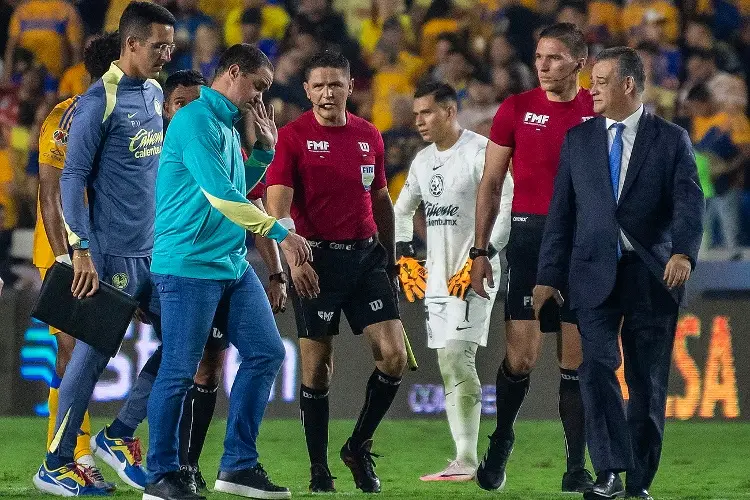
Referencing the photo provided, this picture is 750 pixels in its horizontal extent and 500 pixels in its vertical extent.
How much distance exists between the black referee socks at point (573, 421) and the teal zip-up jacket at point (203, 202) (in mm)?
2052

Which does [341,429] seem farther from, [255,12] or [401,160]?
[255,12]

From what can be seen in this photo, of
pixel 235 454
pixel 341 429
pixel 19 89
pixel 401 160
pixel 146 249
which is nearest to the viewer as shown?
pixel 235 454

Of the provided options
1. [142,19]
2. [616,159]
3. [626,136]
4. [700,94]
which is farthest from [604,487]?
[700,94]

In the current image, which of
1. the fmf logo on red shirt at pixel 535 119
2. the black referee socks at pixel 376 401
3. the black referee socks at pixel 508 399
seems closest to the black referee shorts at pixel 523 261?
the black referee socks at pixel 508 399

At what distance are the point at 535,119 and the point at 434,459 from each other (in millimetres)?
2682

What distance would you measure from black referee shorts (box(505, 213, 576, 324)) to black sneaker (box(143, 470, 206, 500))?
2.23m

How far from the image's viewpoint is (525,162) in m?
7.43

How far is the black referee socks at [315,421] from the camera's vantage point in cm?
728

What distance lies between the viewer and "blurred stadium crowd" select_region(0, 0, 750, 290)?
12.8 metres

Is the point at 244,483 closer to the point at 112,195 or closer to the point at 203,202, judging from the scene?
the point at 203,202

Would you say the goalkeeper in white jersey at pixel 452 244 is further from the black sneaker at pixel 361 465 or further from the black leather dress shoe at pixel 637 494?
the black leather dress shoe at pixel 637 494

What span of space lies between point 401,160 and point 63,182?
6174 millimetres

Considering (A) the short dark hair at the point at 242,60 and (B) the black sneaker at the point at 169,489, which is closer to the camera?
(B) the black sneaker at the point at 169,489

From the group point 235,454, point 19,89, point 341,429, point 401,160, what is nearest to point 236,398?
point 235,454
